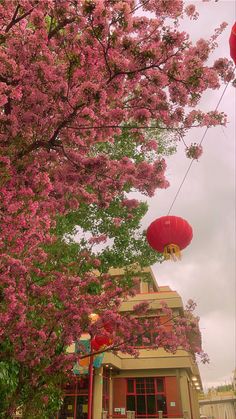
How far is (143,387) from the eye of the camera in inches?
781

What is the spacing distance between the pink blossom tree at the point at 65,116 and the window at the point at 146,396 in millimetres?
15814

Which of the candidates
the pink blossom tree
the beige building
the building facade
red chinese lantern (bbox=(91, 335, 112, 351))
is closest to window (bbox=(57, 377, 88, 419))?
the building facade

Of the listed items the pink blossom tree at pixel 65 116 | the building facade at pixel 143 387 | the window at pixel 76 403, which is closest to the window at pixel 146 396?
the building facade at pixel 143 387

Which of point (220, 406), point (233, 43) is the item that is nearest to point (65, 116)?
point (233, 43)

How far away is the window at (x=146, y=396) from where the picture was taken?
1908 cm

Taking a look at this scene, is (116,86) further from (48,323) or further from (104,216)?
(104,216)

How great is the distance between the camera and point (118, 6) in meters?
4.12

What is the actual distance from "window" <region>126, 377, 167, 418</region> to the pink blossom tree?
15814 mm

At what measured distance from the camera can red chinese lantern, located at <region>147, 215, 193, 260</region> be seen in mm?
6211

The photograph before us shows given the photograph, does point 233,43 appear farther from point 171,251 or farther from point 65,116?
point 171,251

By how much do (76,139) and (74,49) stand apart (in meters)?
1.27

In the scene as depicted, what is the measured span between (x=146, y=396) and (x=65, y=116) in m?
19.5

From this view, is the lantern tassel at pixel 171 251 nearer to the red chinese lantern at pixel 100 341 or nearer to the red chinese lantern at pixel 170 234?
the red chinese lantern at pixel 170 234

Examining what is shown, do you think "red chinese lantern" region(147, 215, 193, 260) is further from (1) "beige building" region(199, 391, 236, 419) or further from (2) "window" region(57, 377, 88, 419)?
(1) "beige building" region(199, 391, 236, 419)
